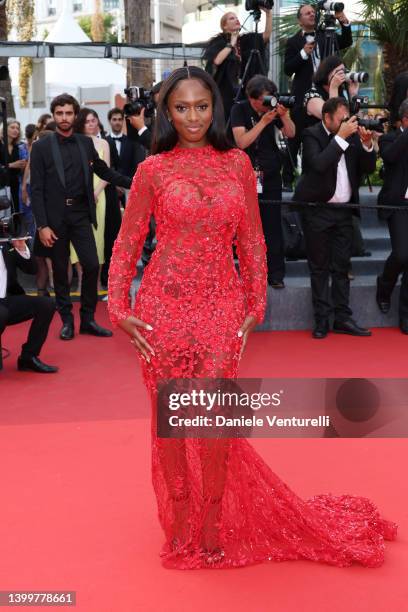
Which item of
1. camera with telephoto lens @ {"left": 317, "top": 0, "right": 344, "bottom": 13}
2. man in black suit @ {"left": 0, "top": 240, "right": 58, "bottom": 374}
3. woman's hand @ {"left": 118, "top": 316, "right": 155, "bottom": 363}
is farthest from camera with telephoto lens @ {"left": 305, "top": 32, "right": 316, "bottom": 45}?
woman's hand @ {"left": 118, "top": 316, "right": 155, "bottom": 363}

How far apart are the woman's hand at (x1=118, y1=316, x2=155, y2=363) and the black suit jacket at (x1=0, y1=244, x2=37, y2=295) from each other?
3.37 m

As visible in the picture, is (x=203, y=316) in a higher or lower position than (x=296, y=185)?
higher

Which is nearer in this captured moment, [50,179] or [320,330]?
[50,179]

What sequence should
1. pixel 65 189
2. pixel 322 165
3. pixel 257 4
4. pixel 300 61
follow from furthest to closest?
pixel 300 61 < pixel 257 4 < pixel 65 189 < pixel 322 165

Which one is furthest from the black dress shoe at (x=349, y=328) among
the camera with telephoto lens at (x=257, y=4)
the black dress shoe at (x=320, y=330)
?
the camera with telephoto lens at (x=257, y=4)

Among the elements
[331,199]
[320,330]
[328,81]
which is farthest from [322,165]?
[320,330]

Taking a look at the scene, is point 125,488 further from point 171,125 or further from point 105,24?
point 105,24

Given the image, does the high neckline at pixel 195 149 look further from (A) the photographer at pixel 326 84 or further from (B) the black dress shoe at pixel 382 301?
(B) the black dress shoe at pixel 382 301

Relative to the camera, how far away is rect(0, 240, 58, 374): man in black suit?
6.70 m

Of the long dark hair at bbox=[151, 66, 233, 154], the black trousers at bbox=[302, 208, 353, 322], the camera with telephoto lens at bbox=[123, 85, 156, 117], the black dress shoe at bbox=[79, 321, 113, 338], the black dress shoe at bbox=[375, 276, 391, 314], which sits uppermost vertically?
the long dark hair at bbox=[151, 66, 233, 154]

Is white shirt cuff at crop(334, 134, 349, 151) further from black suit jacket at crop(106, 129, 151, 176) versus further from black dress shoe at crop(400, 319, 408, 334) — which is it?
black suit jacket at crop(106, 129, 151, 176)

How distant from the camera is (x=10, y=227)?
826 cm

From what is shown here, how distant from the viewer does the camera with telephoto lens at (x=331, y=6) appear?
29.4 ft
